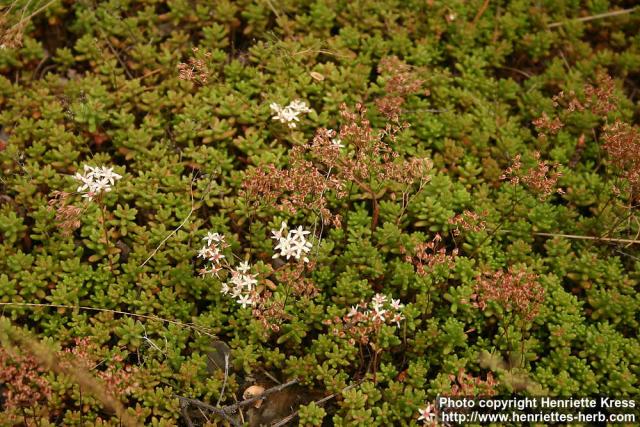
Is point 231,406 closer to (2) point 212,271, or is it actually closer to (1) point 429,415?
(2) point 212,271

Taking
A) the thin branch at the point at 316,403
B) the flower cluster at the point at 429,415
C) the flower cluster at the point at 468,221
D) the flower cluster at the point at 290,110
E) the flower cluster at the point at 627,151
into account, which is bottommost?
the thin branch at the point at 316,403

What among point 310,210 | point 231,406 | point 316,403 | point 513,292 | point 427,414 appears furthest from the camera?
point 310,210

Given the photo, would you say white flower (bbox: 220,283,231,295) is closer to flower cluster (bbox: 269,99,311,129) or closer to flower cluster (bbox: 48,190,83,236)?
flower cluster (bbox: 48,190,83,236)

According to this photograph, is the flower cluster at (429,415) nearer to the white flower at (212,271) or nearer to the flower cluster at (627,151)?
the white flower at (212,271)

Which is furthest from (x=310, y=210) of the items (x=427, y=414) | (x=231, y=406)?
(x=427, y=414)

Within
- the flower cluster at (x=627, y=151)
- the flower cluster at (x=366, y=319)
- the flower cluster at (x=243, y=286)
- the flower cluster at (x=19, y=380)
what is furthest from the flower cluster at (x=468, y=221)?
the flower cluster at (x=19, y=380)

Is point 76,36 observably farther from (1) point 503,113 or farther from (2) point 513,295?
(2) point 513,295

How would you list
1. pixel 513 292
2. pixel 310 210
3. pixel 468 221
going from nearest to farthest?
1. pixel 513 292
2. pixel 468 221
3. pixel 310 210
